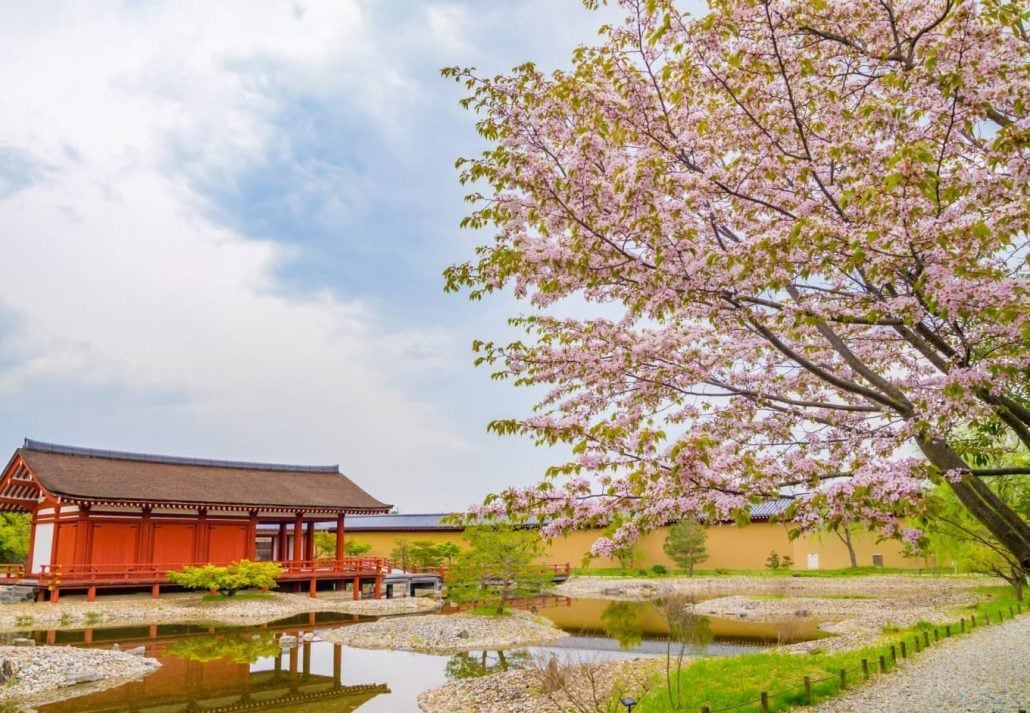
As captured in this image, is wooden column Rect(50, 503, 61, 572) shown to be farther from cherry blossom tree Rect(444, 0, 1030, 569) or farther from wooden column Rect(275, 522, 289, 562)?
cherry blossom tree Rect(444, 0, 1030, 569)

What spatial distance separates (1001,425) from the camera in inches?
241

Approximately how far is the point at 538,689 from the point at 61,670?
283 inches

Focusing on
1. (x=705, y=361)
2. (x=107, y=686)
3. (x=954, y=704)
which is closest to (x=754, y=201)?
(x=705, y=361)

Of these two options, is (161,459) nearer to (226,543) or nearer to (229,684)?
(226,543)

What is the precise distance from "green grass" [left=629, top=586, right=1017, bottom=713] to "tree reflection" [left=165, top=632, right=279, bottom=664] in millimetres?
7673

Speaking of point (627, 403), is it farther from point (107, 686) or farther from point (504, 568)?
point (504, 568)

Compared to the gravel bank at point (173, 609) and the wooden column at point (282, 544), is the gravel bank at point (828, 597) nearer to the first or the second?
the gravel bank at point (173, 609)

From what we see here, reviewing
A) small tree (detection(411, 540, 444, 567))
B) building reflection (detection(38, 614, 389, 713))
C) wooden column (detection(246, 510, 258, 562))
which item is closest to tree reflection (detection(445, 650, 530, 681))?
building reflection (detection(38, 614, 389, 713))

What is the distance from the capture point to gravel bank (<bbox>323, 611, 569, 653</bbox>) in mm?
15422

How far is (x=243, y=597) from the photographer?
21438 millimetres

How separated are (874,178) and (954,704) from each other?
19.4ft

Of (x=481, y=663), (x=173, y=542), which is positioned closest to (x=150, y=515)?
(x=173, y=542)

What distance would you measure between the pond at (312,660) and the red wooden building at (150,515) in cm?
468

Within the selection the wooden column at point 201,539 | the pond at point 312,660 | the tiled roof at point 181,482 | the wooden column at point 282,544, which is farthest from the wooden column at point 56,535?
the pond at point 312,660
